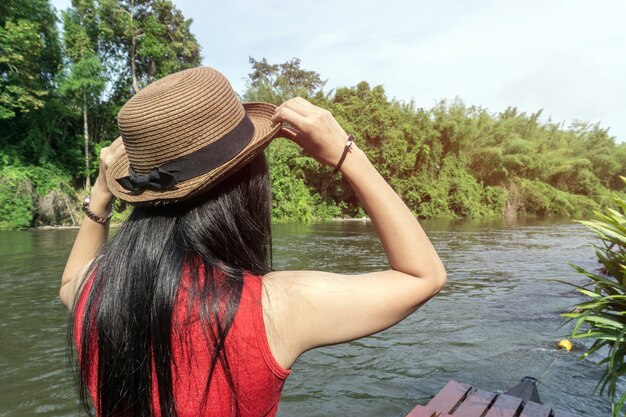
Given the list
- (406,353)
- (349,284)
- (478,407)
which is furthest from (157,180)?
(406,353)

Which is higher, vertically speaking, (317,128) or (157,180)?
(317,128)

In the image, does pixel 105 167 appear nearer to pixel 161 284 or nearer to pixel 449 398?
pixel 161 284

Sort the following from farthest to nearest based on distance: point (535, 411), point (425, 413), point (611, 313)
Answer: point (535, 411), point (425, 413), point (611, 313)

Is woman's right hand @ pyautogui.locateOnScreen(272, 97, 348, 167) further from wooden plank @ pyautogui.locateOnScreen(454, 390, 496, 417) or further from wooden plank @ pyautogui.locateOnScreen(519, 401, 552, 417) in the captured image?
wooden plank @ pyautogui.locateOnScreen(519, 401, 552, 417)

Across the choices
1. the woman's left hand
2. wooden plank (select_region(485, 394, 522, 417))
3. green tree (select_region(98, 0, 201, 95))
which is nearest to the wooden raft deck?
wooden plank (select_region(485, 394, 522, 417))

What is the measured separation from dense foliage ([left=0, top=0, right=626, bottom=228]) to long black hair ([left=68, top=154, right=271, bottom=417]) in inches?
759

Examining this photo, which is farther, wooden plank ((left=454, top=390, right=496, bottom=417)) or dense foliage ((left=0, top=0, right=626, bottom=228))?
dense foliage ((left=0, top=0, right=626, bottom=228))

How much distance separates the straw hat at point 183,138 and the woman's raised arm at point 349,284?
0.13 meters

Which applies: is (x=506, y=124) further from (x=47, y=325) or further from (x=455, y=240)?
(x=47, y=325)

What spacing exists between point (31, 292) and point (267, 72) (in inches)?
1329

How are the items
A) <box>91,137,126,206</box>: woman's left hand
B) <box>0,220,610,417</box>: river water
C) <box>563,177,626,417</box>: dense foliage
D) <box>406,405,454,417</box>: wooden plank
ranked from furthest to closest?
<box>0,220,610,417</box>: river water < <box>406,405,454,417</box>: wooden plank < <box>563,177,626,417</box>: dense foliage < <box>91,137,126,206</box>: woman's left hand

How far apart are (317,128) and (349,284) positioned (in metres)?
0.33

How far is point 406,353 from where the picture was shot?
5.34m

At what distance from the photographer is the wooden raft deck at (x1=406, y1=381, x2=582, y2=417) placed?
3043mm
